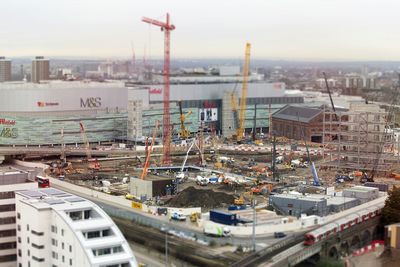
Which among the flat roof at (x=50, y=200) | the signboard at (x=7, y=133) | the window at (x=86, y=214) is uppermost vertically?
the flat roof at (x=50, y=200)

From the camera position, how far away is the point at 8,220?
12688 mm

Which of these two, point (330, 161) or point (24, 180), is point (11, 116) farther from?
point (24, 180)

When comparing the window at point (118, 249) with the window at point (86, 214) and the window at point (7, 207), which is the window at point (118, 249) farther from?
the window at point (7, 207)

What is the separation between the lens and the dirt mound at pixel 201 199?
1611 cm

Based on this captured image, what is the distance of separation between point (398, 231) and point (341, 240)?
5.48 ft

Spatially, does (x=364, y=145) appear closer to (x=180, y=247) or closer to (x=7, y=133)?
(x=180, y=247)

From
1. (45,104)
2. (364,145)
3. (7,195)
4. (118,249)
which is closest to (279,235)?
(118,249)

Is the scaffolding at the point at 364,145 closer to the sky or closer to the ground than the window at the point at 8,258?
closer to the sky

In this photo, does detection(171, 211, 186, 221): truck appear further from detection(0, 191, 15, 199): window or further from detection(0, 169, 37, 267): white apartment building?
detection(0, 191, 15, 199): window

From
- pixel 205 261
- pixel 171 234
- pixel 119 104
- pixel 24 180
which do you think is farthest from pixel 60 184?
pixel 119 104

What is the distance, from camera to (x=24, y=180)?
13695mm

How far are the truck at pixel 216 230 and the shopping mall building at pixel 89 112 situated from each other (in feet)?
50.1

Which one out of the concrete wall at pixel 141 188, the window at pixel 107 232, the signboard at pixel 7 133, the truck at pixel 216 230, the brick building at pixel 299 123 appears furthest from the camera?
the brick building at pixel 299 123

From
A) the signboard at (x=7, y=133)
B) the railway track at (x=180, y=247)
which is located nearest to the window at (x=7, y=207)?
the railway track at (x=180, y=247)
